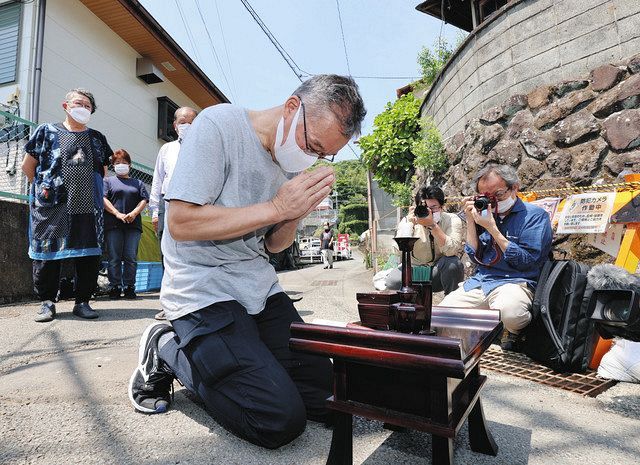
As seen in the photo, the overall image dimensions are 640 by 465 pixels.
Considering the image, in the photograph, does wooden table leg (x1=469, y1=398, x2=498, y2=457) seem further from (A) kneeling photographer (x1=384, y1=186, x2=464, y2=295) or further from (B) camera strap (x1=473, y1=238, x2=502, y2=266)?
(A) kneeling photographer (x1=384, y1=186, x2=464, y2=295)

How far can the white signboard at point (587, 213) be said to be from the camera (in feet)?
10.1

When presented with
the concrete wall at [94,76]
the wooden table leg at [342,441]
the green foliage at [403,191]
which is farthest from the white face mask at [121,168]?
the green foliage at [403,191]

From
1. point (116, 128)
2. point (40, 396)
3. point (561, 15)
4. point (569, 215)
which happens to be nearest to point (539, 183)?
point (569, 215)

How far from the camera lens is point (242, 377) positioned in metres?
1.51

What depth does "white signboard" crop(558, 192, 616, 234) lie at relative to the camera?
3.06 m

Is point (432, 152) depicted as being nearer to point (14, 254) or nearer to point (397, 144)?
point (397, 144)

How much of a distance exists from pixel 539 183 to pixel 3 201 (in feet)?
20.6

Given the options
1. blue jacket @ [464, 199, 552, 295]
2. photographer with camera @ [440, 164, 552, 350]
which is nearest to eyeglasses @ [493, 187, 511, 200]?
photographer with camera @ [440, 164, 552, 350]

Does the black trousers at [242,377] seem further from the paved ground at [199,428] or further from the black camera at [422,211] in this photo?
the black camera at [422,211]

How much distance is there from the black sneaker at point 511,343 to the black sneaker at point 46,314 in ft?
11.9

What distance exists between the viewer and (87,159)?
344cm

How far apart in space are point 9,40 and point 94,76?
4.70 feet

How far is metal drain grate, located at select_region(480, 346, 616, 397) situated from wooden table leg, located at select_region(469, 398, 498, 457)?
3.25ft

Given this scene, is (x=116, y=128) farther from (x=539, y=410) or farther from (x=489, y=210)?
(x=539, y=410)
